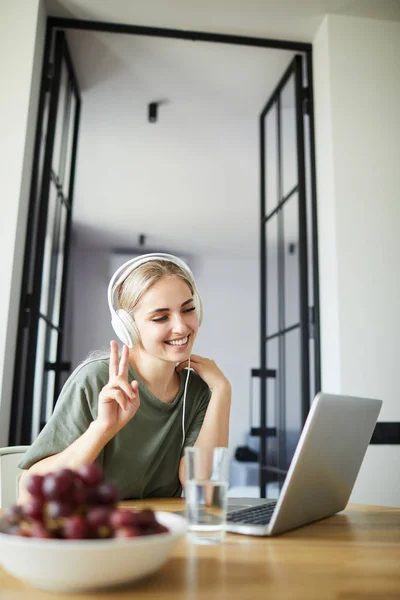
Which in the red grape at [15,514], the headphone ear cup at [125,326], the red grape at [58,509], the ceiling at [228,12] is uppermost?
the ceiling at [228,12]

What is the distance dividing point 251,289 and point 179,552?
20.4 ft

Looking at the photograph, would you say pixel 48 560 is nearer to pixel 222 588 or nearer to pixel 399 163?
pixel 222 588

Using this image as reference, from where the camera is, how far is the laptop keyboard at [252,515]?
0.89 m

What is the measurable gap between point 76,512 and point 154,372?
1.02 metres

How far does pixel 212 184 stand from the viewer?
474 cm

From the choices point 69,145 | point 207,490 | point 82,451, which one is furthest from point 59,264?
point 207,490

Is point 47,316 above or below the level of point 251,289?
below

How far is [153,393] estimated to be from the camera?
1519 millimetres

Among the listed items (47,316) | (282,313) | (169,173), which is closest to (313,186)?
(282,313)

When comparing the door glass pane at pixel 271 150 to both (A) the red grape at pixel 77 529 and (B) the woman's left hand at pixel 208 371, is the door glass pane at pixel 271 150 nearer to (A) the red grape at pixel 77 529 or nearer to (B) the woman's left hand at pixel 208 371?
(B) the woman's left hand at pixel 208 371

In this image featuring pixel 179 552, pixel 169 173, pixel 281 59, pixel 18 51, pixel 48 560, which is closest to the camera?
pixel 48 560

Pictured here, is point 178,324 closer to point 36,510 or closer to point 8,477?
point 8,477

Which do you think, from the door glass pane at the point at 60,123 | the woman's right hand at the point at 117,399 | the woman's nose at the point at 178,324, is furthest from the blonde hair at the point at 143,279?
the door glass pane at the point at 60,123

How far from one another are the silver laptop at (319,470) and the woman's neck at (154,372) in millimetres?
487
